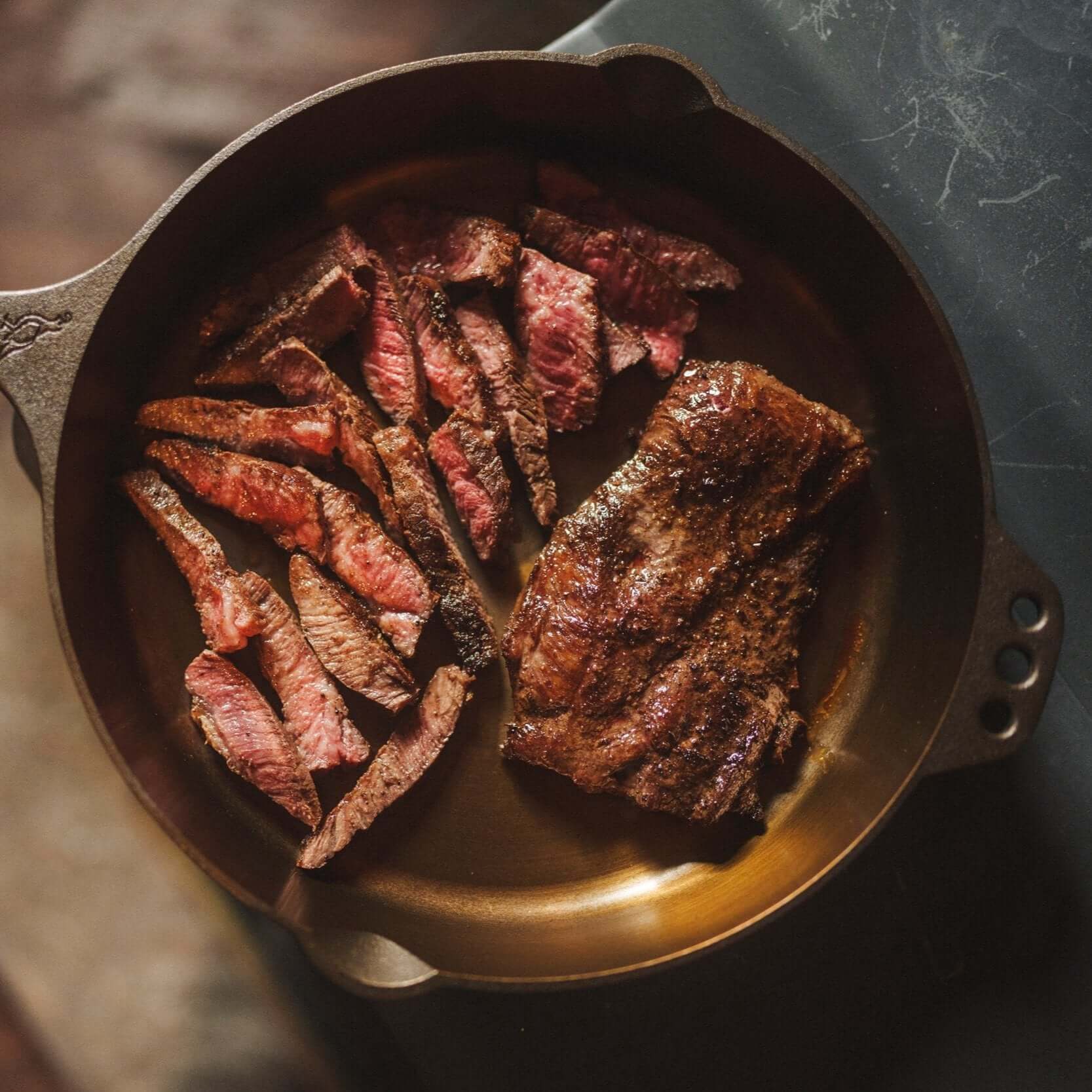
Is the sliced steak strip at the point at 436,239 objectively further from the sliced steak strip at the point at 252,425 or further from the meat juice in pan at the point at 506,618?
the sliced steak strip at the point at 252,425

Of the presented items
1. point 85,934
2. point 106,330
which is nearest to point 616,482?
point 106,330

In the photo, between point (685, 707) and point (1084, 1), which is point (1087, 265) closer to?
point (1084, 1)

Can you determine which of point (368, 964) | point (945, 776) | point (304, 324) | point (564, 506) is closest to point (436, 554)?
point (564, 506)

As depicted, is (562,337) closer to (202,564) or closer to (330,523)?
(330,523)

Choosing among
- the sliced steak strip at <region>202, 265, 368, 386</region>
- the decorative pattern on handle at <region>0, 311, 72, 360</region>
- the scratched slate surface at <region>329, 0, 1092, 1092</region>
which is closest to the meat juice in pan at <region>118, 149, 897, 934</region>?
the sliced steak strip at <region>202, 265, 368, 386</region>

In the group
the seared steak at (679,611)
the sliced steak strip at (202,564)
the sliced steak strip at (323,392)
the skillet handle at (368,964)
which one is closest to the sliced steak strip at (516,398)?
the seared steak at (679,611)

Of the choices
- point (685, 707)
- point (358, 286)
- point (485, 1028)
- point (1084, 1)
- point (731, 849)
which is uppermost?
point (1084, 1)

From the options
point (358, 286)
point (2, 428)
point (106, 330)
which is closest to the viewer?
point (106, 330)
